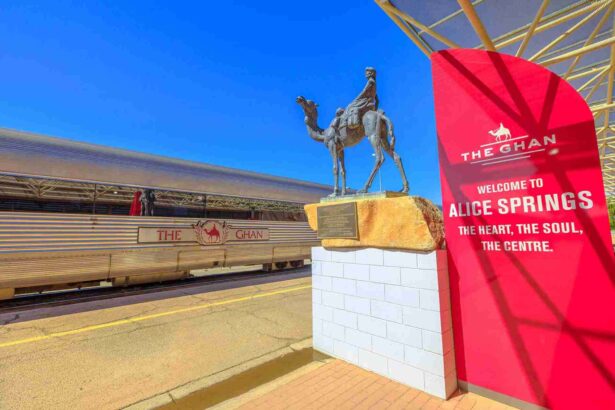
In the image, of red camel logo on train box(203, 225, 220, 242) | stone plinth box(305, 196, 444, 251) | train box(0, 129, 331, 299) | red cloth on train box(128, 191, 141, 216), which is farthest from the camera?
red camel logo on train box(203, 225, 220, 242)

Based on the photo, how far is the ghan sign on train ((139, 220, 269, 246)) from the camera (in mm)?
9445

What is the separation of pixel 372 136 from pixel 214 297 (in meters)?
6.41

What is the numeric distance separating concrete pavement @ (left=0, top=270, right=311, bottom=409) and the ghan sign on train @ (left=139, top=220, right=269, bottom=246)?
2.43m

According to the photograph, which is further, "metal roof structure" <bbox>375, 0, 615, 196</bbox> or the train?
the train

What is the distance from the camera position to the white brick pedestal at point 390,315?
9.39ft

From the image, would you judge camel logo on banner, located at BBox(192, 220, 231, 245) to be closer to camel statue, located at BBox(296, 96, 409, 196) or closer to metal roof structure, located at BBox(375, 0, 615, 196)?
camel statue, located at BBox(296, 96, 409, 196)

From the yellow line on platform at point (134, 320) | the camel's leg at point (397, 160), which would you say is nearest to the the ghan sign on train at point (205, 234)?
the yellow line on platform at point (134, 320)

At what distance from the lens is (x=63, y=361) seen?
410 cm

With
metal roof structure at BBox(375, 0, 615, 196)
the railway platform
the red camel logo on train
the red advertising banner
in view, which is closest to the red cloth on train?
the red camel logo on train

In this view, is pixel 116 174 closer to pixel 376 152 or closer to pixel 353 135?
Result: pixel 353 135

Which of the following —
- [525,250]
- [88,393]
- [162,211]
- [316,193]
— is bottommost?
[88,393]

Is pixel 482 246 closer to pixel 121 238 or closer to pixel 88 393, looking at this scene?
pixel 88 393

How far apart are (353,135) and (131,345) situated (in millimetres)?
5118

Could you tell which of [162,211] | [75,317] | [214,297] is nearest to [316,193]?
[162,211]
